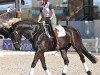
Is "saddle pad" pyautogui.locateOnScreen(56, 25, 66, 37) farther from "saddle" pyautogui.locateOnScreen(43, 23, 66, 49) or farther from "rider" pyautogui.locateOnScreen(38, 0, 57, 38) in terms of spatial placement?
"rider" pyautogui.locateOnScreen(38, 0, 57, 38)

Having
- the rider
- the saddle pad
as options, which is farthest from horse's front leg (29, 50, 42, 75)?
the saddle pad

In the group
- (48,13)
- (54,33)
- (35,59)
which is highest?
(48,13)

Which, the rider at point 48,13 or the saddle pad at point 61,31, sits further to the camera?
the saddle pad at point 61,31

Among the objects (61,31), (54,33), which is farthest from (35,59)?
(61,31)

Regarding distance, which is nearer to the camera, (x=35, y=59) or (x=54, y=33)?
(x=35, y=59)

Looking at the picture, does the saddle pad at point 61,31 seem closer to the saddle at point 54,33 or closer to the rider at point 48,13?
the saddle at point 54,33

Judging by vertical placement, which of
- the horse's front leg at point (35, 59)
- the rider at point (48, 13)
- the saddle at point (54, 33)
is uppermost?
the rider at point (48, 13)

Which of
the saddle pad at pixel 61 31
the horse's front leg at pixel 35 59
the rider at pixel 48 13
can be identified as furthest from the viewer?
the saddle pad at pixel 61 31

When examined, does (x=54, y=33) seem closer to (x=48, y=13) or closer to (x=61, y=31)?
(x=61, y=31)

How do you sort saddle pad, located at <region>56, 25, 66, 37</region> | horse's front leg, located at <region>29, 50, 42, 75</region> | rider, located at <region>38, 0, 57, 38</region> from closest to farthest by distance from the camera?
1. horse's front leg, located at <region>29, 50, 42, 75</region>
2. rider, located at <region>38, 0, 57, 38</region>
3. saddle pad, located at <region>56, 25, 66, 37</region>

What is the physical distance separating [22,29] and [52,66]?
468 cm

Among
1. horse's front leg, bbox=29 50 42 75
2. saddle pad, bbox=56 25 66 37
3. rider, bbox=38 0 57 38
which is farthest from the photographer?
saddle pad, bbox=56 25 66 37

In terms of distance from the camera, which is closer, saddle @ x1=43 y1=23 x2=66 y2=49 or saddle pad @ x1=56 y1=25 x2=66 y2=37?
saddle @ x1=43 y1=23 x2=66 y2=49

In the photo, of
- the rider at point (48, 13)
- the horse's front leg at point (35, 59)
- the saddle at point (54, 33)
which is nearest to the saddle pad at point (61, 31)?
the saddle at point (54, 33)
